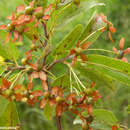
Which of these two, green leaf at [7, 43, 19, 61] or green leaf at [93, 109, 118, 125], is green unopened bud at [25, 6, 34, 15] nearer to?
green leaf at [7, 43, 19, 61]

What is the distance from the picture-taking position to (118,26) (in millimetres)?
2922

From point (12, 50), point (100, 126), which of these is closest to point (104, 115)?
point (100, 126)

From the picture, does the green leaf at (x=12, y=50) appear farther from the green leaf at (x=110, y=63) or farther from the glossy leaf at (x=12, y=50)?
the green leaf at (x=110, y=63)

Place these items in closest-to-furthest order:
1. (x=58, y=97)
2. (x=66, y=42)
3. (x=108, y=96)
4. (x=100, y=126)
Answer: (x=58, y=97), (x=66, y=42), (x=100, y=126), (x=108, y=96)

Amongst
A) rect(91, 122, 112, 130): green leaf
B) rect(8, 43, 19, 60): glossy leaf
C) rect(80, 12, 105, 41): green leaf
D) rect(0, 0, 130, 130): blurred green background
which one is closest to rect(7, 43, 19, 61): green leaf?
rect(8, 43, 19, 60): glossy leaf

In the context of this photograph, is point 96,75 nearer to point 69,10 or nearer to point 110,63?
point 110,63

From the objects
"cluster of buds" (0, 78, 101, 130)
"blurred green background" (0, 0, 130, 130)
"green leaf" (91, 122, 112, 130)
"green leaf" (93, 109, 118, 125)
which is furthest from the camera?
"blurred green background" (0, 0, 130, 130)

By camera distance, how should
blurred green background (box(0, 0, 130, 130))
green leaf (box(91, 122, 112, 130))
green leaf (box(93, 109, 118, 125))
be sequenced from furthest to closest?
blurred green background (box(0, 0, 130, 130)) → green leaf (box(91, 122, 112, 130)) → green leaf (box(93, 109, 118, 125))

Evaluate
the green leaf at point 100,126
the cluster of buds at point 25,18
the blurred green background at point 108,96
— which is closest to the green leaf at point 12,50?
the cluster of buds at point 25,18

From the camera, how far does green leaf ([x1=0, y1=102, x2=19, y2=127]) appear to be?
0.86 meters

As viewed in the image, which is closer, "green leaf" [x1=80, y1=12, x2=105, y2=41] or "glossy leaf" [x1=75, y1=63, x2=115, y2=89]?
"glossy leaf" [x1=75, y1=63, x2=115, y2=89]

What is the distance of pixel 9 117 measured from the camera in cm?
87

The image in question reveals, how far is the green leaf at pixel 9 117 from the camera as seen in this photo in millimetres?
862

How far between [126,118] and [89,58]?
203 cm
